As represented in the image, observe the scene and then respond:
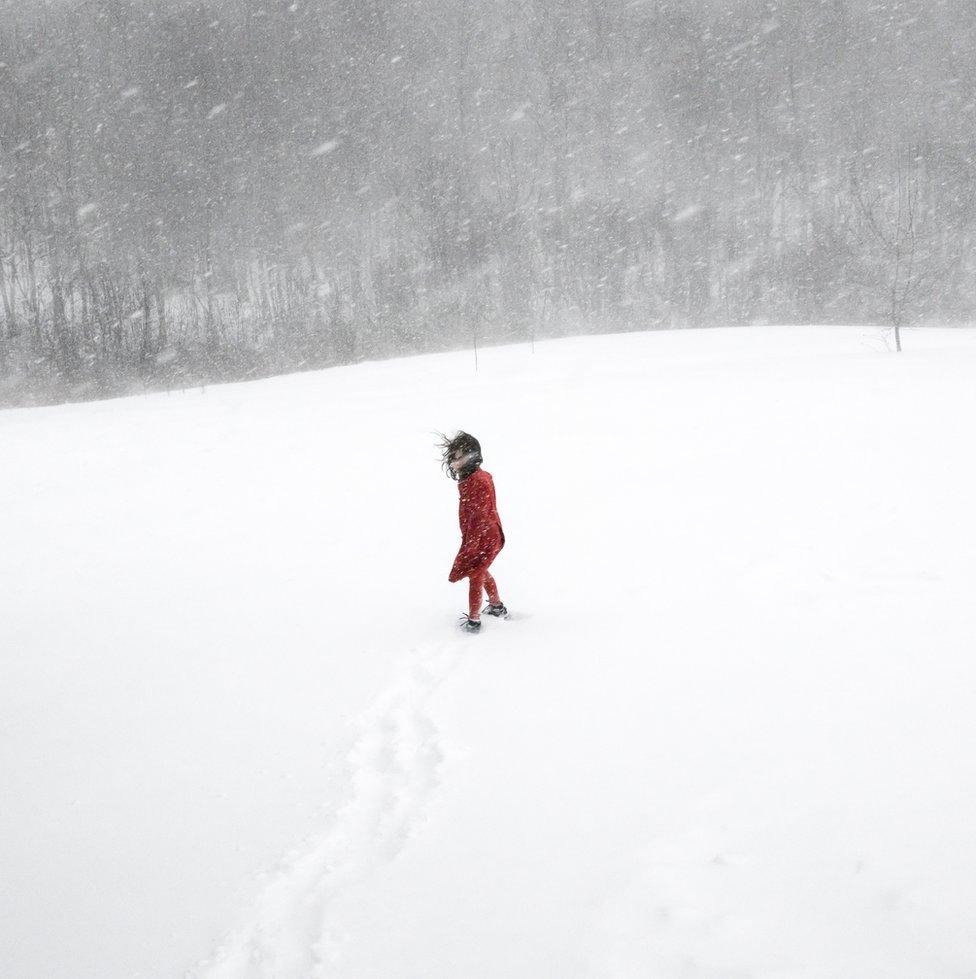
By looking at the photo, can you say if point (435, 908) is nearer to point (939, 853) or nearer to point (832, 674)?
point (939, 853)

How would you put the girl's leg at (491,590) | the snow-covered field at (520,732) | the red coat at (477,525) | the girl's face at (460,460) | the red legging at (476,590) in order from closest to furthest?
the snow-covered field at (520,732), the girl's face at (460,460), the red coat at (477,525), the red legging at (476,590), the girl's leg at (491,590)

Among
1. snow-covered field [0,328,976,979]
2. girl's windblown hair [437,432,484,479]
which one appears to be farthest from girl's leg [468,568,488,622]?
girl's windblown hair [437,432,484,479]

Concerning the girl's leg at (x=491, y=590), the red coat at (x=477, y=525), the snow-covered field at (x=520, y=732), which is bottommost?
the snow-covered field at (x=520, y=732)

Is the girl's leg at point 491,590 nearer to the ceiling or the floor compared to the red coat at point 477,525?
nearer to the floor

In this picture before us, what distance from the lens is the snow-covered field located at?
2459 mm

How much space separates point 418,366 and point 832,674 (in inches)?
997

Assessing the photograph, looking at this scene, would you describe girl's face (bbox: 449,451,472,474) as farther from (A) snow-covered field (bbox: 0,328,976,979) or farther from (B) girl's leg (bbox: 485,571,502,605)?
(A) snow-covered field (bbox: 0,328,976,979)

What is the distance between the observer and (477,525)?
5648mm

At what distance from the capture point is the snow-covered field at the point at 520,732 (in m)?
2.46

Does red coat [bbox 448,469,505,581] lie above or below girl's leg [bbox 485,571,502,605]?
above

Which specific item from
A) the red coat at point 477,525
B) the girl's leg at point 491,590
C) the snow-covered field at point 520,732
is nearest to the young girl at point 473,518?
the red coat at point 477,525

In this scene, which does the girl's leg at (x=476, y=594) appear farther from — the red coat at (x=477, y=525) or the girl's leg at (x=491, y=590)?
the girl's leg at (x=491, y=590)

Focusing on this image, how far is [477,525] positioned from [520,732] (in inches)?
80.8

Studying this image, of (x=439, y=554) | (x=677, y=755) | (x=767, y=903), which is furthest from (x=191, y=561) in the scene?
(x=767, y=903)
